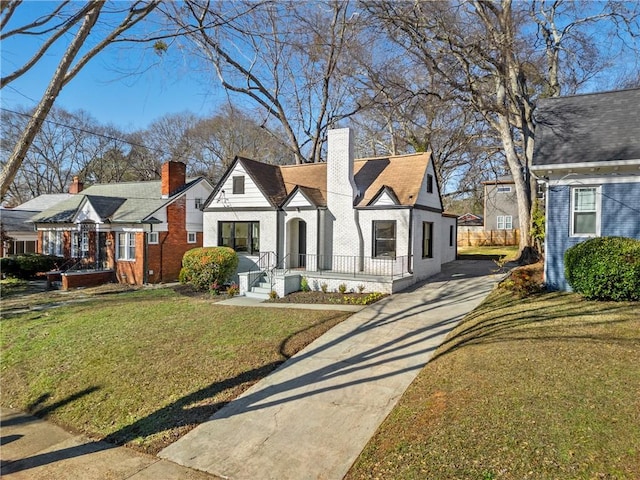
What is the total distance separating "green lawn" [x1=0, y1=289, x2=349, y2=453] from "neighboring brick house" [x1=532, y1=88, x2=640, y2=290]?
7125mm

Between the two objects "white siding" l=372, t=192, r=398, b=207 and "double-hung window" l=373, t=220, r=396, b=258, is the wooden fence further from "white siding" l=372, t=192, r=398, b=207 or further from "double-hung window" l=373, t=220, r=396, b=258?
"white siding" l=372, t=192, r=398, b=207

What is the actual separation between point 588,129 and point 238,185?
1340 centimetres

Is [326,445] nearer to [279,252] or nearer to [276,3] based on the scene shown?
[276,3]

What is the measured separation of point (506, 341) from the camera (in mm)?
7355

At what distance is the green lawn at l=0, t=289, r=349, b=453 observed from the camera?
20.7 ft

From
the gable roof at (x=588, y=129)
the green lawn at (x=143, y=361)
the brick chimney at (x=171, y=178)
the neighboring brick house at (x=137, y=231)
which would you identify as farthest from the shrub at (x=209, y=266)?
the gable roof at (x=588, y=129)

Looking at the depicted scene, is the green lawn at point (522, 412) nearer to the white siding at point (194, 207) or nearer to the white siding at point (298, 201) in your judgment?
the white siding at point (298, 201)

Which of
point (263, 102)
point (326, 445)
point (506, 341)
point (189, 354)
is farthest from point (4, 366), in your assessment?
point (263, 102)

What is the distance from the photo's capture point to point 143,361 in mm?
8195

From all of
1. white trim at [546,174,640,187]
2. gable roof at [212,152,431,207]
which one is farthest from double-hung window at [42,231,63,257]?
white trim at [546,174,640,187]

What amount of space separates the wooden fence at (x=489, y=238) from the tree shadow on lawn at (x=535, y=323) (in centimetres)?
2705

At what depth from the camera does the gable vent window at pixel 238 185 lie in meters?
17.4

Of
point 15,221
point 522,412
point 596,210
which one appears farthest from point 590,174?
point 15,221

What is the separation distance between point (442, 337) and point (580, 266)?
4552mm
